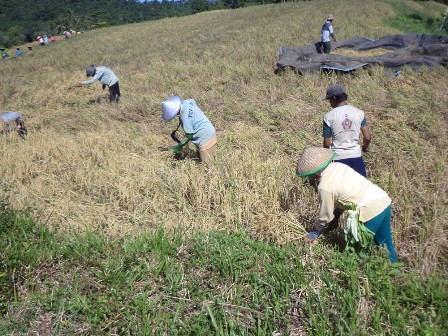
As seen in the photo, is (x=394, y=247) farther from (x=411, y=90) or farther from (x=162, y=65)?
(x=162, y=65)

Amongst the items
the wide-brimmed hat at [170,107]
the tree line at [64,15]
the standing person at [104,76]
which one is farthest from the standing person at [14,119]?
the tree line at [64,15]

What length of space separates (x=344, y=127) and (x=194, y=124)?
192 centimetres

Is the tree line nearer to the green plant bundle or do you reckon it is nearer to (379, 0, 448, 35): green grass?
(379, 0, 448, 35): green grass

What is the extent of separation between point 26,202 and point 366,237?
3.72 m

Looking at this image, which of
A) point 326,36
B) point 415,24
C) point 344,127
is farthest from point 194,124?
point 415,24

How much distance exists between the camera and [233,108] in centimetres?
662

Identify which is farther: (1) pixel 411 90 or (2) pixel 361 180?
(1) pixel 411 90

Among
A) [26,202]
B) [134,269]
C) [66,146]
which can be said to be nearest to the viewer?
[134,269]

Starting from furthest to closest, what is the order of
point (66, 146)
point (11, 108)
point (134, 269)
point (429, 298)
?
point (11, 108) → point (66, 146) → point (134, 269) → point (429, 298)

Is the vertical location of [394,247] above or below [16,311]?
below

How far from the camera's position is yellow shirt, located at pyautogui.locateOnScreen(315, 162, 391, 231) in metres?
2.46

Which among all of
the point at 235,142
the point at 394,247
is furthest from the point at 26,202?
the point at 394,247

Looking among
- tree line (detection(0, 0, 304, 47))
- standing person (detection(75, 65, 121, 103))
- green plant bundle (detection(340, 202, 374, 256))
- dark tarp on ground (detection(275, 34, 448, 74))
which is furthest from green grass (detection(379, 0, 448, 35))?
tree line (detection(0, 0, 304, 47))

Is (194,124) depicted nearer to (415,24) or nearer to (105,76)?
(105,76)
